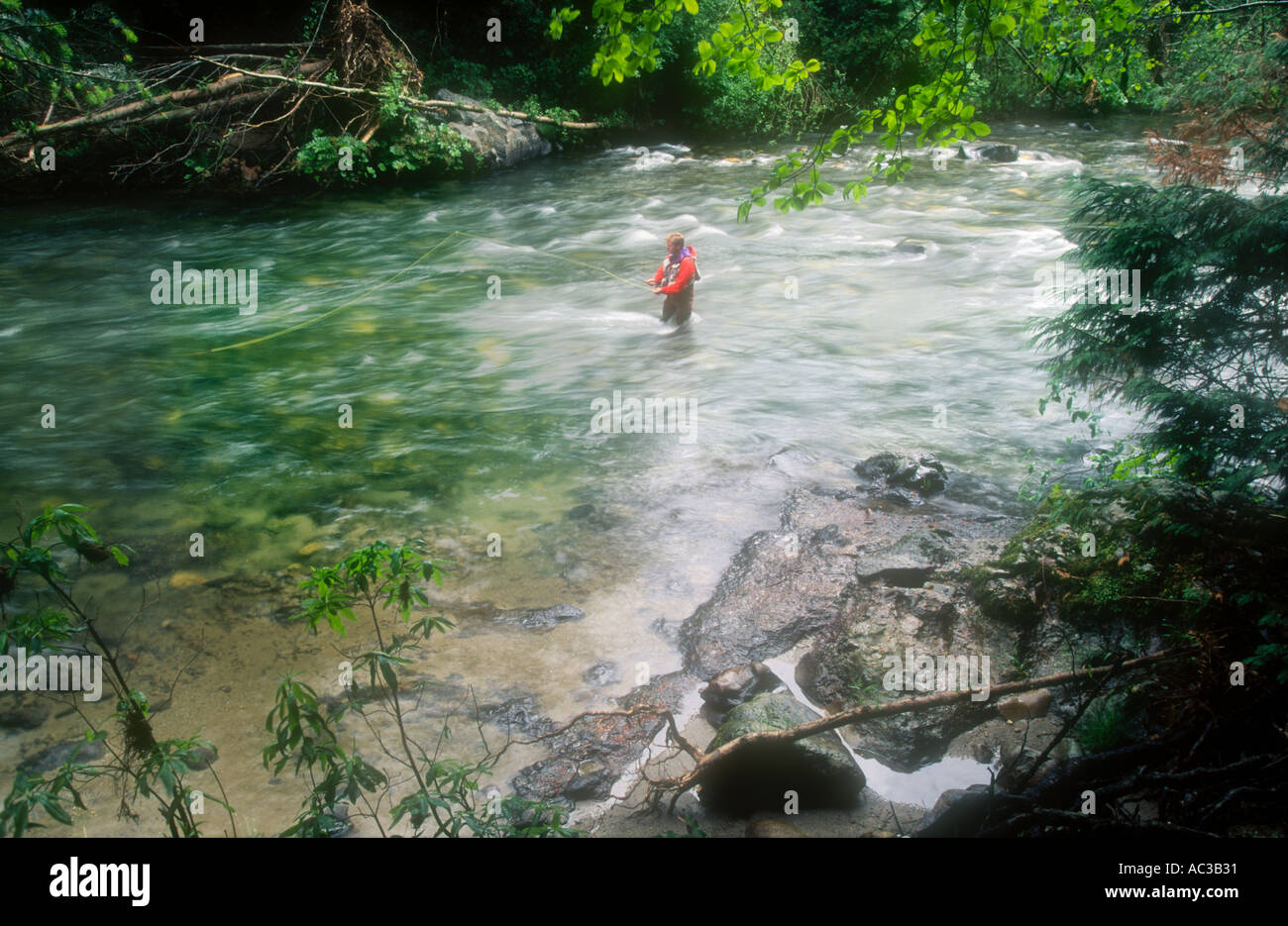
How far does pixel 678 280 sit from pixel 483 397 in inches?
127

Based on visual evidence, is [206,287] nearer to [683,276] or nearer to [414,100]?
[414,100]

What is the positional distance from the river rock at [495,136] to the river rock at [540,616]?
55.3 ft

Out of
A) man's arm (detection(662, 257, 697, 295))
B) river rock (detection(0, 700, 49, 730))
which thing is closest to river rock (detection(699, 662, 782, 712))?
river rock (detection(0, 700, 49, 730))

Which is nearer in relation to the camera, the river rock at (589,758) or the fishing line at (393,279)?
the river rock at (589,758)

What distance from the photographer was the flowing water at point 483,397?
5.41 meters

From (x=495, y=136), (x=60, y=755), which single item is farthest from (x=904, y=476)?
(x=495, y=136)

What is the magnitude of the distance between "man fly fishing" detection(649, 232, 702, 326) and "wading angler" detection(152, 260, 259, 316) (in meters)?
6.30

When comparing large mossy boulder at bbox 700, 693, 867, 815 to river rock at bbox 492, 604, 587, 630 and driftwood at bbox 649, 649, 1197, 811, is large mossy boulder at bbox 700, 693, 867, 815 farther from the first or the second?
Answer: river rock at bbox 492, 604, 587, 630

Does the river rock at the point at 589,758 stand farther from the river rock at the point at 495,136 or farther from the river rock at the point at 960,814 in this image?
the river rock at the point at 495,136

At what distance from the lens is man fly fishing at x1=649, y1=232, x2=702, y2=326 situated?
1065 cm

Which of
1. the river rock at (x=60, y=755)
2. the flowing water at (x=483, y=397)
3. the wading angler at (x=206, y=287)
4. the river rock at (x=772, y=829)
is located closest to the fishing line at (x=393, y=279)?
the flowing water at (x=483, y=397)

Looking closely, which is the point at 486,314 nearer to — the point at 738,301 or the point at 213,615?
the point at 738,301

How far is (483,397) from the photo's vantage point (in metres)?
9.46

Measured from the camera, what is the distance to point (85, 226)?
1576 cm
